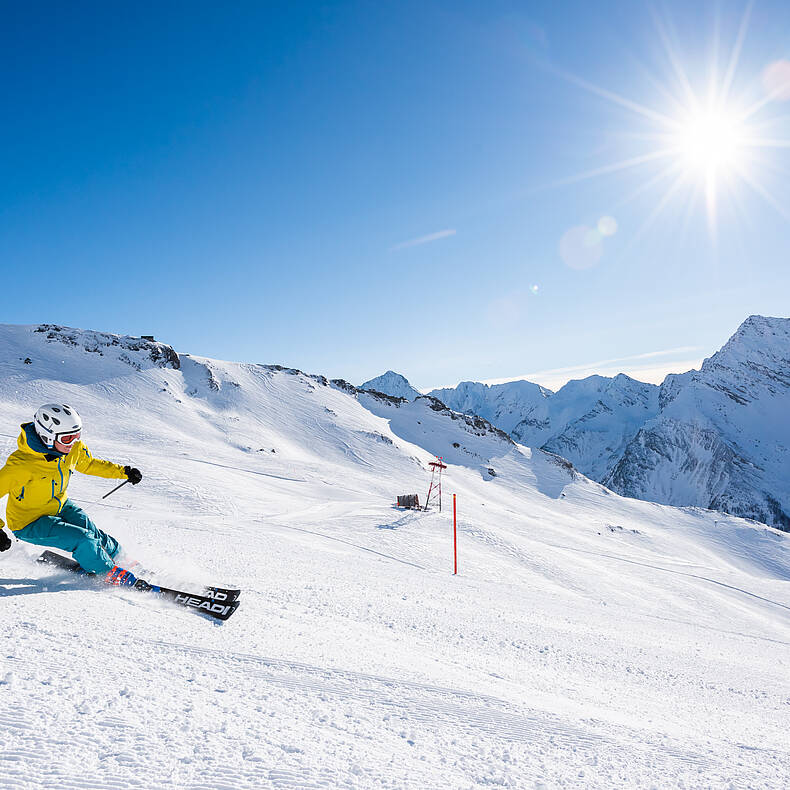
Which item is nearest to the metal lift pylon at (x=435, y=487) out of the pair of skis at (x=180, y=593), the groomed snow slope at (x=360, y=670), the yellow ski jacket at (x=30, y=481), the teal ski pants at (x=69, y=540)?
the groomed snow slope at (x=360, y=670)

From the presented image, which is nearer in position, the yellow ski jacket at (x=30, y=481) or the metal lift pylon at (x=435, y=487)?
the yellow ski jacket at (x=30, y=481)

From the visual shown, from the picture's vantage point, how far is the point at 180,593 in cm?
423

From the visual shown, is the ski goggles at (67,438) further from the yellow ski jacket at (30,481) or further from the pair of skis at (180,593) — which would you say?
the pair of skis at (180,593)

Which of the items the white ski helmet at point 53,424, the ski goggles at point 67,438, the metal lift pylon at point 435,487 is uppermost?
the white ski helmet at point 53,424

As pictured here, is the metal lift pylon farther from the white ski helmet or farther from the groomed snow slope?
the white ski helmet

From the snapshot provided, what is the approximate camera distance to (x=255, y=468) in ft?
81.6

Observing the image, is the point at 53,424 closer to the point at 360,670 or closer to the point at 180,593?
the point at 180,593

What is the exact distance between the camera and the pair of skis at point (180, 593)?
4.04 meters

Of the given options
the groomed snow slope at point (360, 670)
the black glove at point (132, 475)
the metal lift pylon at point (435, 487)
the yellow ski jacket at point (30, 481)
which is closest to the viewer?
the groomed snow slope at point (360, 670)

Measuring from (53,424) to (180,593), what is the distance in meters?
2.06

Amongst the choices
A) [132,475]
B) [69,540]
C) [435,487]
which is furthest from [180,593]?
[435,487]

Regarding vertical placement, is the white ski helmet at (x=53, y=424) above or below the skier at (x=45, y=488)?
above

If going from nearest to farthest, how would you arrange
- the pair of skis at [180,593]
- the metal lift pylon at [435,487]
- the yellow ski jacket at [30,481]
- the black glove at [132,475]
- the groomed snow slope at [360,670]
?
the groomed snow slope at [360,670], the pair of skis at [180,593], the yellow ski jacket at [30,481], the black glove at [132,475], the metal lift pylon at [435,487]

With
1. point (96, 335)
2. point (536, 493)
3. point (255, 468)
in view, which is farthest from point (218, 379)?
→ point (536, 493)
